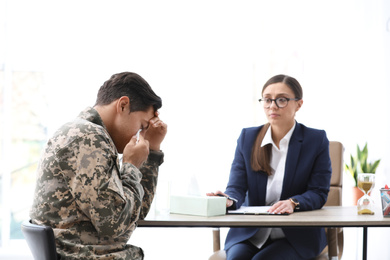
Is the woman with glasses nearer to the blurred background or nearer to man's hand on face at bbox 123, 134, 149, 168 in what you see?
man's hand on face at bbox 123, 134, 149, 168

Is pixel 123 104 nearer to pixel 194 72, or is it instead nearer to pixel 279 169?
pixel 279 169

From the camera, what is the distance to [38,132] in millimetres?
4332

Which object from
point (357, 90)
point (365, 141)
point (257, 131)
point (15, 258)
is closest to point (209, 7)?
point (357, 90)

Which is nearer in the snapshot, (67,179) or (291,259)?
(67,179)

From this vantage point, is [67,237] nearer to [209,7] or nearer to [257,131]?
[257,131]

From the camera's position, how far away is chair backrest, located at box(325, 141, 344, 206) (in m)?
2.80

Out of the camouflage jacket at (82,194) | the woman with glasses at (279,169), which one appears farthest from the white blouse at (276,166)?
the camouflage jacket at (82,194)

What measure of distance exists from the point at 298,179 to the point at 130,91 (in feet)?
3.64

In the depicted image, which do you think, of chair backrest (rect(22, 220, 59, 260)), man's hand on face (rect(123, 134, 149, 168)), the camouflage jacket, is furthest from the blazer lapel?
chair backrest (rect(22, 220, 59, 260))

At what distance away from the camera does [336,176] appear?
2812 millimetres

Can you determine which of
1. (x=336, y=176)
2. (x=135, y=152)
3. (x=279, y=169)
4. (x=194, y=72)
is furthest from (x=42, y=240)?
(x=194, y=72)

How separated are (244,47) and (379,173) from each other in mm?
1658

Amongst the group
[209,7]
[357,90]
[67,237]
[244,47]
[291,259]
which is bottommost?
[291,259]

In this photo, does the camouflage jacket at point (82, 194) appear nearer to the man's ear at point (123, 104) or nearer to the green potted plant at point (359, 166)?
the man's ear at point (123, 104)
